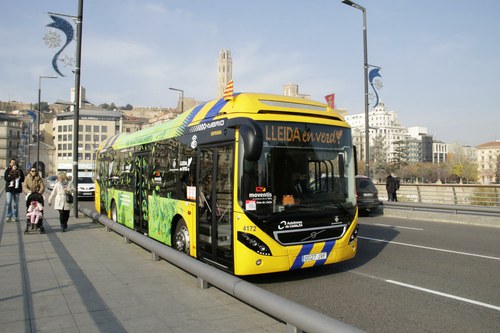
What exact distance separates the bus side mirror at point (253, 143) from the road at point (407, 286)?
86.0 inches

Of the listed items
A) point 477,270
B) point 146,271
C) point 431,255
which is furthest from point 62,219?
point 477,270

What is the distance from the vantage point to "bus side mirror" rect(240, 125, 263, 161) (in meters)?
5.99

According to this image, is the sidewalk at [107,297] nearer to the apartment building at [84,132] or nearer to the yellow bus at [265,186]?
the yellow bus at [265,186]

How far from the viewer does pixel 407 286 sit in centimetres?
678

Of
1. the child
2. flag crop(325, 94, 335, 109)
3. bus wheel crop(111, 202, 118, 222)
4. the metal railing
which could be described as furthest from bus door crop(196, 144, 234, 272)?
the metal railing

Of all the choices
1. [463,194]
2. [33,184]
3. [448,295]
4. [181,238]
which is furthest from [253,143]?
[463,194]

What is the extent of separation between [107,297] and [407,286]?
180 inches

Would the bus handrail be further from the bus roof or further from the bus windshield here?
the bus roof

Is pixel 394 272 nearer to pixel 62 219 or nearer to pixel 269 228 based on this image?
pixel 269 228

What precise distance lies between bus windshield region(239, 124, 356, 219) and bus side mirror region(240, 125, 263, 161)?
1.23ft

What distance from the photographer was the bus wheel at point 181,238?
26.5ft

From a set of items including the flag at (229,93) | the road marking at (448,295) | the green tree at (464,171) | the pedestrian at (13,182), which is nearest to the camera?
the road marking at (448,295)

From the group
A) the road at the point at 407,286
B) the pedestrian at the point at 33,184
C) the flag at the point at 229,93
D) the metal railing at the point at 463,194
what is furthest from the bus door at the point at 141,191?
the metal railing at the point at 463,194

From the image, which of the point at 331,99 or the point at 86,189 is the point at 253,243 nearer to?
the point at 331,99
